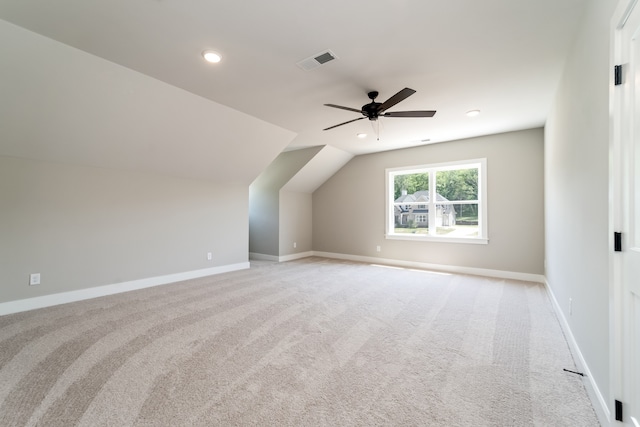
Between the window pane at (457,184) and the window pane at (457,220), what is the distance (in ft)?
0.65

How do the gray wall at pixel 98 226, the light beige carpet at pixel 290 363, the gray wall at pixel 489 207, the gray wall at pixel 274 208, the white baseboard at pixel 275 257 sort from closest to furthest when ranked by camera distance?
the light beige carpet at pixel 290 363 < the gray wall at pixel 98 226 < the gray wall at pixel 489 207 < the gray wall at pixel 274 208 < the white baseboard at pixel 275 257

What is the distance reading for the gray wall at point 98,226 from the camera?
10.3 ft

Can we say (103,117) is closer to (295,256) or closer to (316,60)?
(316,60)

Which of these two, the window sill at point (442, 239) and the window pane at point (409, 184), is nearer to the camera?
the window sill at point (442, 239)

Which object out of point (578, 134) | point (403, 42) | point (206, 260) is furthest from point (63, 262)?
point (578, 134)

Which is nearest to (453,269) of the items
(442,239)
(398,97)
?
(442,239)

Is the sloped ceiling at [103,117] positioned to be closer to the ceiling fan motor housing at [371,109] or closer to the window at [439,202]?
the ceiling fan motor housing at [371,109]

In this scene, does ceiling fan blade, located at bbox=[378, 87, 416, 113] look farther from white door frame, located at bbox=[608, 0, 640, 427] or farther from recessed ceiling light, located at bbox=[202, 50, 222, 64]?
recessed ceiling light, located at bbox=[202, 50, 222, 64]

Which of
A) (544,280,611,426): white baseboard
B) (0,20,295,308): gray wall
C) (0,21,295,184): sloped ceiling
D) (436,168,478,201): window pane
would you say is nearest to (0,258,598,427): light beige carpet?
(544,280,611,426): white baseboard

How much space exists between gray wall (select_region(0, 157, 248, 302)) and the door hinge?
512 centimetres

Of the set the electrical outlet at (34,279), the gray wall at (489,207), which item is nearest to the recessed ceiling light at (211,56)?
the electrical outlet at (34,279)

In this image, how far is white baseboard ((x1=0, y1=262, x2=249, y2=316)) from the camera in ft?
10.2

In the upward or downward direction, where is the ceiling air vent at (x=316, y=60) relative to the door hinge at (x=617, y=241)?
upward

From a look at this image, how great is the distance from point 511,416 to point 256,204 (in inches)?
246
